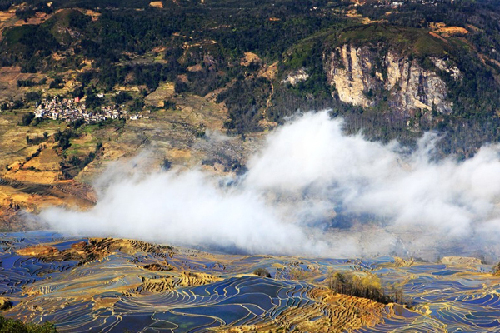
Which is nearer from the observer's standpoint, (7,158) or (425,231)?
(425,231)

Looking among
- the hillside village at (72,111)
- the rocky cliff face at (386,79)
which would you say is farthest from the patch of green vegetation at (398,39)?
the hillside village at (72,111)

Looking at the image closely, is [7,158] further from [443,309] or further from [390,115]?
[443,309]

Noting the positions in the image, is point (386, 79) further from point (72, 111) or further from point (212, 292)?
point (212, 292)

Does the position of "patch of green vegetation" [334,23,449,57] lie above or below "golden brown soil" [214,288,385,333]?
above

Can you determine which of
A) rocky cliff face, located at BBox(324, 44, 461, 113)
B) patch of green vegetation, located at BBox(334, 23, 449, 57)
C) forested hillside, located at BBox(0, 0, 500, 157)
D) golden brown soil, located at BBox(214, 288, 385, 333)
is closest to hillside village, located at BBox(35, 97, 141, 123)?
forested hillside, located at BBox(0, 0, 500, 157)

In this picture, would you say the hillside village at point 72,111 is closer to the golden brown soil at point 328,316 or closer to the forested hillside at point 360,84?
the forested hillside at point 360,84

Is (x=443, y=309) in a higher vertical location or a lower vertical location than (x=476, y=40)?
lower

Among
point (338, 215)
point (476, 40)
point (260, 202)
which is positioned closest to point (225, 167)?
point (260, 202)

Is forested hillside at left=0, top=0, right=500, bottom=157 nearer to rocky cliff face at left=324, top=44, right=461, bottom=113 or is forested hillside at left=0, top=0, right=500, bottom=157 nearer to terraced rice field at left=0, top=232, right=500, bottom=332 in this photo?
rocky cliff face at left=324, top=44, right=461, bottom=113
